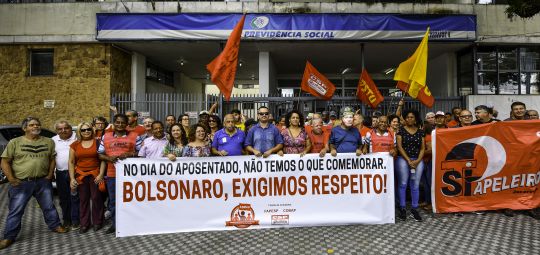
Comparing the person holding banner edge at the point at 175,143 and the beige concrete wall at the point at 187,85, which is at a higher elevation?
the beige concrete wall at the point at 187,85

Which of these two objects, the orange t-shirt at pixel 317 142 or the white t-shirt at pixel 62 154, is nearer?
the white t-shirt at pixel 62 154

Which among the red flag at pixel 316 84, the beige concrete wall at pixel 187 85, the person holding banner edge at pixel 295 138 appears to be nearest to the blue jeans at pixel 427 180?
the person holding banner edge at pixel 295 138

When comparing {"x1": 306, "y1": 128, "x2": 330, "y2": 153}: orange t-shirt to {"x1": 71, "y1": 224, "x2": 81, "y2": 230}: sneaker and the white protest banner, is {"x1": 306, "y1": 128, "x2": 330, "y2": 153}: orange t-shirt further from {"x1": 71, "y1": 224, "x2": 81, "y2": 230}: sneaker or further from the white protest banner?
{"x1": 71, "y1": 224, "x2": 81, "y2": 230}: sneaker

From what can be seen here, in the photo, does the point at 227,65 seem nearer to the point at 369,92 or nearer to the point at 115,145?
the point at 115,145

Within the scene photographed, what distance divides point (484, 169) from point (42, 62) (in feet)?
45.8

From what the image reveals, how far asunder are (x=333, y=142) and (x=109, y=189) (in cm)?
345

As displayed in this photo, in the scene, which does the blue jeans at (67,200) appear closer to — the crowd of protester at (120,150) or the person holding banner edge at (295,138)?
the crowd of protester at (120,150)

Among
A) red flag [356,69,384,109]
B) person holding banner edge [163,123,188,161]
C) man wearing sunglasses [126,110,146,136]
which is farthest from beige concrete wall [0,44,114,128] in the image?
red flag [356,69,384,109]

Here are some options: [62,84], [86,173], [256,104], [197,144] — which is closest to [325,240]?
[197,144]

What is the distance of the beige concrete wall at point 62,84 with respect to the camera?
37.9ft

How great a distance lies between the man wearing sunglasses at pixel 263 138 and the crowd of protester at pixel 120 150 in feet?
0.05

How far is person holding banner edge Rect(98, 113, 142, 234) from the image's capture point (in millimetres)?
4641

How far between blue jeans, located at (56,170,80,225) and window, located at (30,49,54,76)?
8.87 m

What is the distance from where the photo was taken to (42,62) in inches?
468
